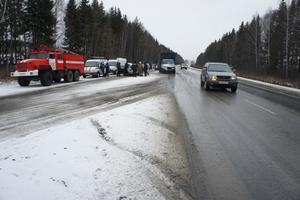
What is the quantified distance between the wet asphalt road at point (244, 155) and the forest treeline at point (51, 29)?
22746mm

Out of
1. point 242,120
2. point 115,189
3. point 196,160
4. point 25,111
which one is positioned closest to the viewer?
point 115,189

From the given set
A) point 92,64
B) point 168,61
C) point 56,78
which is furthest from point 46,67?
point 168,61

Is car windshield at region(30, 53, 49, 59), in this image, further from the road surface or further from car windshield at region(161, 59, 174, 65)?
car windshield at region(161, 59, 174, 65)

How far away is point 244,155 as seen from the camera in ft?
23.6

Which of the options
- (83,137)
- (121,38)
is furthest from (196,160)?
(121,38)

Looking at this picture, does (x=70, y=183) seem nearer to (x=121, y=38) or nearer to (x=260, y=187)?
(x=260, y=187)

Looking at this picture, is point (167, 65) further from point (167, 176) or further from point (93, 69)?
point (167, 176)

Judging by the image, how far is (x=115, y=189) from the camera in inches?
201

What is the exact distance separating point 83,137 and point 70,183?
2.89 meters

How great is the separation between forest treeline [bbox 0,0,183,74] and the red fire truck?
5384 millimetres

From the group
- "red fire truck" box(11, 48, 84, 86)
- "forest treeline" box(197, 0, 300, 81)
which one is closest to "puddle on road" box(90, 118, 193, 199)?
"red fire truck" box(11, 48, 84, 86)

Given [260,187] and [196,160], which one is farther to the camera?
[196,160]

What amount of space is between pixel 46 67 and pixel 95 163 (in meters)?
20.2

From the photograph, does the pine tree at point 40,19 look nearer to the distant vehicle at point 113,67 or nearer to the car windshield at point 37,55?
the distant vehicle at point 113,67
